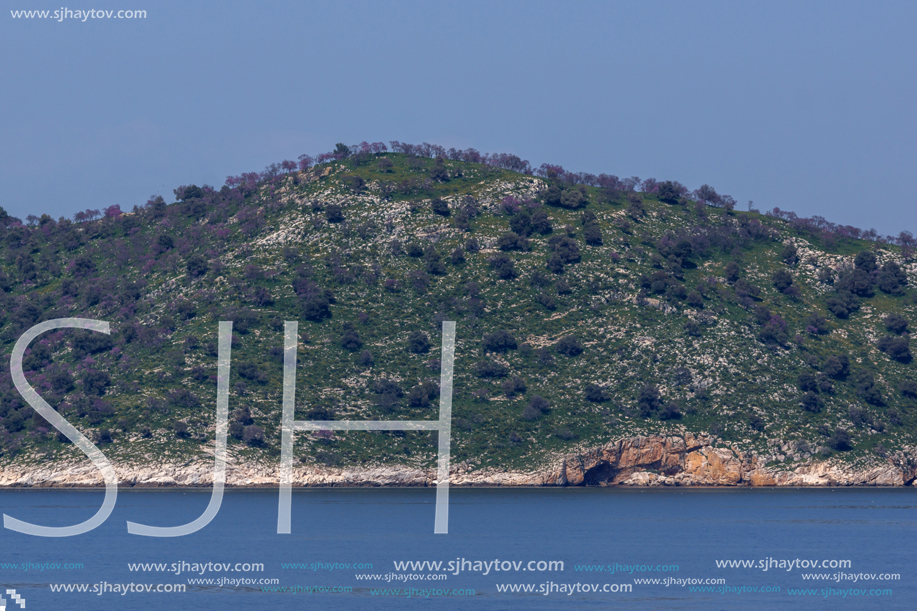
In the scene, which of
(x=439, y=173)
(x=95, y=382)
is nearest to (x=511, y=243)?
(x=439, y=173)

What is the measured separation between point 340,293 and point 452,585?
84.3 m

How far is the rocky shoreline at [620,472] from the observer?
109938 millimetres

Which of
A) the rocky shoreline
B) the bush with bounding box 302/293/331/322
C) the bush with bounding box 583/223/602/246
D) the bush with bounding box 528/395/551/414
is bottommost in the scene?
the rocky shoreline

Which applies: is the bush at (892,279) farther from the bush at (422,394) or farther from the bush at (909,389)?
the bush at (422,394)

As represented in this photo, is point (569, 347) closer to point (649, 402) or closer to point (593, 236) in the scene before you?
point (649, 402)

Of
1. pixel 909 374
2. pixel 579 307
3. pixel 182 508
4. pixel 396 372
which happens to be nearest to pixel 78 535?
pixel 182 508

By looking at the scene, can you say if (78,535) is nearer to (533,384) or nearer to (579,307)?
(533,384)

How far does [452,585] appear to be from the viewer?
2343 inches

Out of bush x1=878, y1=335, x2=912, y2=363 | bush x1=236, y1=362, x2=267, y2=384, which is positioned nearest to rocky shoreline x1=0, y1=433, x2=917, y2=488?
bush x1=236, y1=362, x2=267, y2=384

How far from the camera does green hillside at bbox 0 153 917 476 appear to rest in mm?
115562

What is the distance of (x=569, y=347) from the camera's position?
12850cm

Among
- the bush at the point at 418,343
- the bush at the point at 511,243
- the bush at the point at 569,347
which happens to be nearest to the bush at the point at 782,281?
the bush at the point at 569,347

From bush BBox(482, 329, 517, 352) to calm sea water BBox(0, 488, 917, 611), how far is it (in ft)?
74.8

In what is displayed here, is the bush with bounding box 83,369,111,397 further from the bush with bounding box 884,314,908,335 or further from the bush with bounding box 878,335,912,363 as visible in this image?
the bush with bounding box 884,314,908,335
